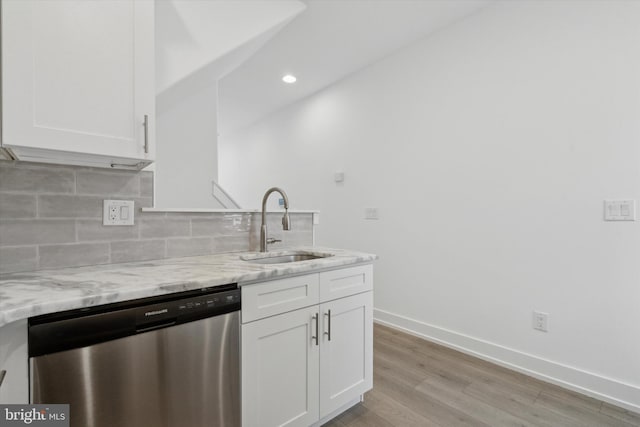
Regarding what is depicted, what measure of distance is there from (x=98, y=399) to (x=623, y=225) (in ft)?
8.59

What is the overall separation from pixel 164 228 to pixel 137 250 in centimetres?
16

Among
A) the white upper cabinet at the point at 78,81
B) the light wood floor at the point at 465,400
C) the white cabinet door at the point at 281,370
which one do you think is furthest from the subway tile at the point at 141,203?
the light wood floor at the point at 465,400

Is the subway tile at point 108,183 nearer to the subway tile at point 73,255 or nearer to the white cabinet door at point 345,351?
the subway tile at point 73,255

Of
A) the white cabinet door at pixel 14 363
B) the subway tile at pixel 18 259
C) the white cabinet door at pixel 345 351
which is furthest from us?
the white cabinet door at pixel 345 351

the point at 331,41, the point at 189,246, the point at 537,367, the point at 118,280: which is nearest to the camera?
the point at 118,280

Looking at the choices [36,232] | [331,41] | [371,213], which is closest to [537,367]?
[371,213]

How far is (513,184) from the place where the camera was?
86.7 inches

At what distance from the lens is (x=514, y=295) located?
7.20 ft

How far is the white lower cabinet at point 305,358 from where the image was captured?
126 cm

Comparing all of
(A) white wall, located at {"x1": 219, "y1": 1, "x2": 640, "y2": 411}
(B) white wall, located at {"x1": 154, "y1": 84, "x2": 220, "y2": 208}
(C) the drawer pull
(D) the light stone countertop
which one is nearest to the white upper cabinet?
(C) the drawer pull

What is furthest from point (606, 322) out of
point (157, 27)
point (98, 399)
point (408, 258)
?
point (157, 27)

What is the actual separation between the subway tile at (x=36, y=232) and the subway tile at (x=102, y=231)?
1.3 inches

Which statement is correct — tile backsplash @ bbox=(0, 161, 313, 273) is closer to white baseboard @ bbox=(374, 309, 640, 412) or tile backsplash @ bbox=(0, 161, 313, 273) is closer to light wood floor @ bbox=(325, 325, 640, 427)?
light wood floor @ bbox=(325, 325, 640, 427)

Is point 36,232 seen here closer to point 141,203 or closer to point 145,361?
point 141,203
